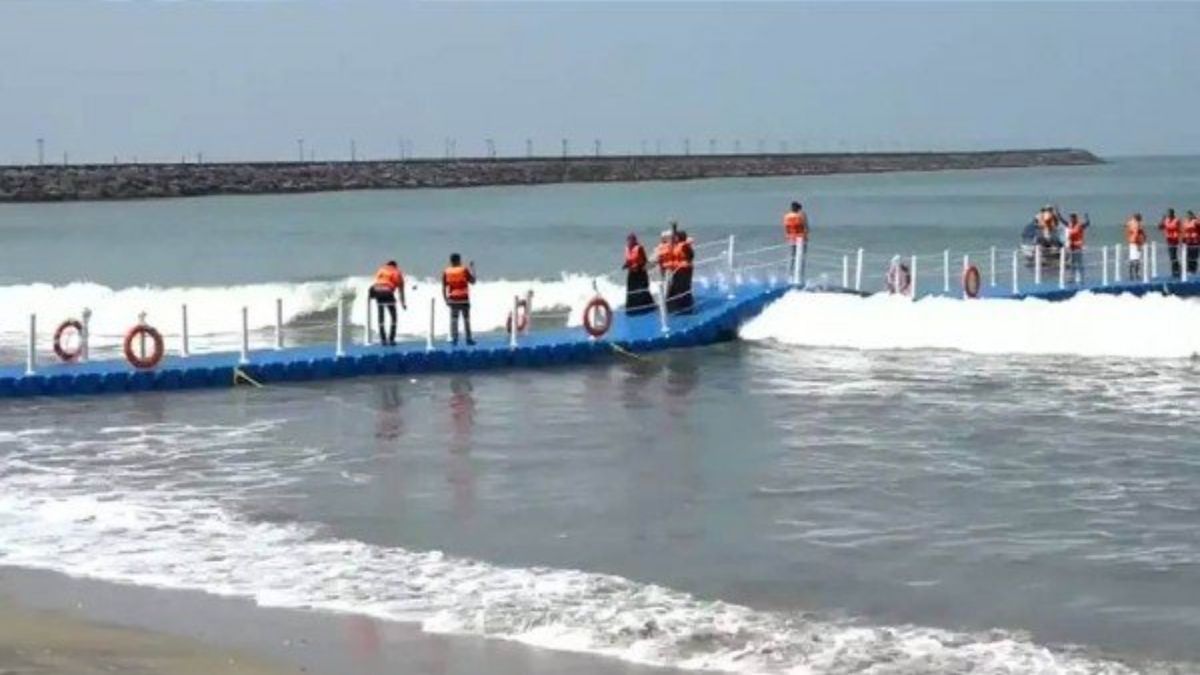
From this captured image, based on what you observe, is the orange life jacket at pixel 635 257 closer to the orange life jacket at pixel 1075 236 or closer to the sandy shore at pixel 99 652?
the orange life jacket at pixel 1075 236

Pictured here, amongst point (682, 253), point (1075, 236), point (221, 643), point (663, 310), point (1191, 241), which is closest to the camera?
point (221, 643)

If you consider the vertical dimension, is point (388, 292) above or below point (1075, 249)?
below

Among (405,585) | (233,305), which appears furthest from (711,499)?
(233,305)

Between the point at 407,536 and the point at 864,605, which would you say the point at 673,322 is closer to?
the point at 407,536

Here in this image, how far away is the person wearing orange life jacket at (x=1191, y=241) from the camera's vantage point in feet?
117

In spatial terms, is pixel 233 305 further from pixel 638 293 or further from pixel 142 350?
pixel 142 350

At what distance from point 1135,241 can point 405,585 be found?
2570cm

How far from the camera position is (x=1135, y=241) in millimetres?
34906

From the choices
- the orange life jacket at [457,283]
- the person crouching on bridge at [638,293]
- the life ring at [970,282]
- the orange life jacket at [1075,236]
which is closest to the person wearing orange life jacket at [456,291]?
the orange life jacket at [457,283]

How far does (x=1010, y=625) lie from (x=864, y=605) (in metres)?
0.91

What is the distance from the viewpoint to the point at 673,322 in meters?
28.7

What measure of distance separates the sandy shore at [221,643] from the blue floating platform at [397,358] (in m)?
11.7

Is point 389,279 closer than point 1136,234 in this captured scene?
Yes

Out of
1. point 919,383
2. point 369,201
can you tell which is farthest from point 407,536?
point 369,201
